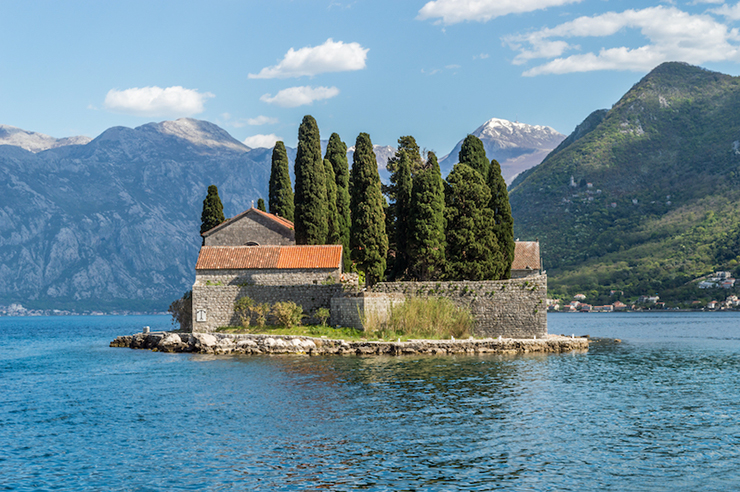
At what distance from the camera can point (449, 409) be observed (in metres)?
21.8

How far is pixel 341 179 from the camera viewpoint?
51.2 meters

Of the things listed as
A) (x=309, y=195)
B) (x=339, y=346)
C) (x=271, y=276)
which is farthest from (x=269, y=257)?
(x=339, y=346)

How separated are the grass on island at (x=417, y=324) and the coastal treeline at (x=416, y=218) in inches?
121

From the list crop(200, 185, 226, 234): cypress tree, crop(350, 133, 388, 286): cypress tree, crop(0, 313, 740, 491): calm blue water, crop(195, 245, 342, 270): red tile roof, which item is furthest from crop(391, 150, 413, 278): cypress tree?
crop(200, 185, 226, 234): cypress tree

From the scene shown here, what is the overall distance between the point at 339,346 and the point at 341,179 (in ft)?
57.9

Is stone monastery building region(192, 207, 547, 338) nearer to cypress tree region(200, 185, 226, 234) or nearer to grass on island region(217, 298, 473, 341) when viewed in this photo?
grass on island region(217, 298, 473, 341)

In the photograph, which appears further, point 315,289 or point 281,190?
point 281,190

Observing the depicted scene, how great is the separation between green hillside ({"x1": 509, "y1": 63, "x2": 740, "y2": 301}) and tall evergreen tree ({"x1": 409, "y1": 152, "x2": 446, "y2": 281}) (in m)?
91.8

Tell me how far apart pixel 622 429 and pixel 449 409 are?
527cm

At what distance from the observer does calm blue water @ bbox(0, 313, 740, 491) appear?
14.5m

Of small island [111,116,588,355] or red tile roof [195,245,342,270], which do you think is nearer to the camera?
small island [111,116,588,355]

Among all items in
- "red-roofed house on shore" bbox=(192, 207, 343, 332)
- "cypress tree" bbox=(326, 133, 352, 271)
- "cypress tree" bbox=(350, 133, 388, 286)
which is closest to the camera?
"red-roofed house on shore" bbox=(192, 207, 343, 332)

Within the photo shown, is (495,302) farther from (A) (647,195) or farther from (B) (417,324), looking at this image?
(A) (647,195)

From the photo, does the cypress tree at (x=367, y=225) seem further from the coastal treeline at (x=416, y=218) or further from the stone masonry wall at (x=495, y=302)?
the stone masonry wall at (x=495, y=302)
